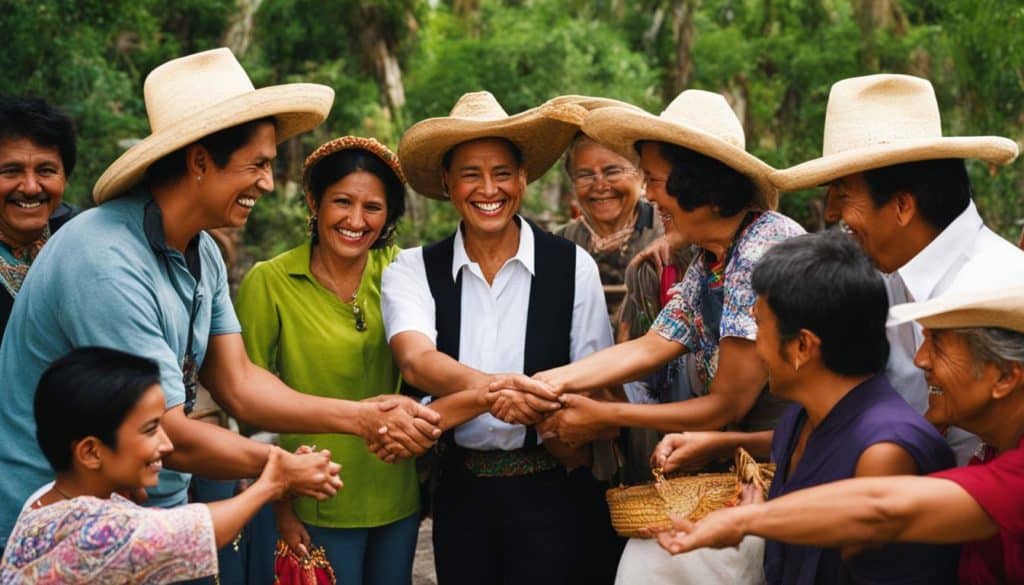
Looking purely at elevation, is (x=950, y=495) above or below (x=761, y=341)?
below

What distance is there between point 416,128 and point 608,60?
38.2 feet

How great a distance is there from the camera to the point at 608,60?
15375 millimetres

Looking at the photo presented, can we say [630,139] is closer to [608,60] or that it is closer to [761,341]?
[761,341]

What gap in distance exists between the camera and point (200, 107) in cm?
353

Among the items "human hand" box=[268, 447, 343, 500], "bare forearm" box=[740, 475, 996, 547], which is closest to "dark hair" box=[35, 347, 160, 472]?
"human hand" box=[268, 447, 343, 500]

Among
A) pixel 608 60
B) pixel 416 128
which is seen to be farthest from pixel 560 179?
pixel 416 128

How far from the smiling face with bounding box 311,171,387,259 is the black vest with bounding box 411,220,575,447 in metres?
0.29

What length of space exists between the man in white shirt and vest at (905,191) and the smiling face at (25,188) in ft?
9.06

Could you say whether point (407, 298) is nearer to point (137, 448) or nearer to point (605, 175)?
point (137, 448)

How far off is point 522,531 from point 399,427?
593mm

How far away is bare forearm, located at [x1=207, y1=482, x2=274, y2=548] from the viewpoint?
2.85 meters

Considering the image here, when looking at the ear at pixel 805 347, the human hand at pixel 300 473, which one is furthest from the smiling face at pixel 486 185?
the ear at pixel 805 347

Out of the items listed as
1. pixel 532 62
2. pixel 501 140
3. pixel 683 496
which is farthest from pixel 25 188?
pixel 532 62

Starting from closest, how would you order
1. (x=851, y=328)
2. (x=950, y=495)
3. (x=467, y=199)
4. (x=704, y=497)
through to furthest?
1. (x=950, y=495)
2. (x=851, y=328)
3. (x=704, y=497)
4. (x=467, y=199)
